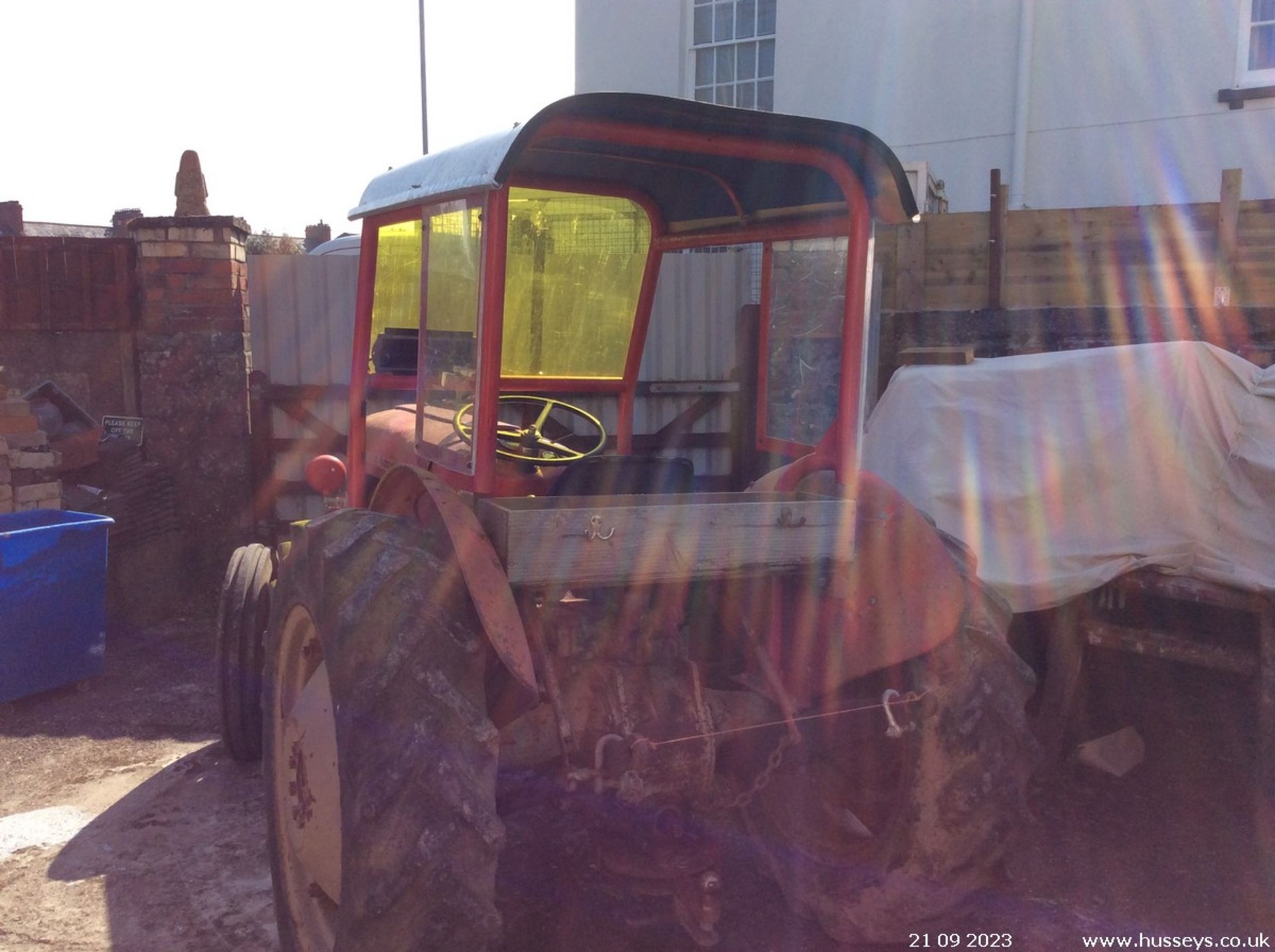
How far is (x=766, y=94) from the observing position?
Answer: 36.9 ft

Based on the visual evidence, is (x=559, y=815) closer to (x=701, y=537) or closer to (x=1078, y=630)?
(x=701, y=537)

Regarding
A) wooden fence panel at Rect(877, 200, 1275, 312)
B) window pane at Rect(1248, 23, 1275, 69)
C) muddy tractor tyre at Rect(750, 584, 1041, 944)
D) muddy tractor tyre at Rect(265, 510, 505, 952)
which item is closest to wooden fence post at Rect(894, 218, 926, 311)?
wooden fence panel at Rect(877, 200, 1275, 312)

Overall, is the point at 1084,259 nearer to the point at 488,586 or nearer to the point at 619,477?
the point at 619,477

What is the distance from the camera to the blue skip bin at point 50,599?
5.02 metres

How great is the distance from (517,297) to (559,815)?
5.89ft

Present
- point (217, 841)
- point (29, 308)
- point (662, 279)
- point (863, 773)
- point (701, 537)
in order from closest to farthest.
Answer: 1. point (701, 537)
2. point (863, 773)
3. point (217, 841)
4. point (29, 308)
5. point (662, 279)

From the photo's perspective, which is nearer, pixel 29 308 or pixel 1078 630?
pixel 1078 630

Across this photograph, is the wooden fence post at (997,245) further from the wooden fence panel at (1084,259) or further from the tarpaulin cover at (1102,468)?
the tarpaulin cover at (1102,468)

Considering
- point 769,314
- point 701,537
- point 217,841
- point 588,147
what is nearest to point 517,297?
point 588,147

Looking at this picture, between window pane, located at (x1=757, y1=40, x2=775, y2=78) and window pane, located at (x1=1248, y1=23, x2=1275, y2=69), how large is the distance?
425 centimetres

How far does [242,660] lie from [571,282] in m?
2.04

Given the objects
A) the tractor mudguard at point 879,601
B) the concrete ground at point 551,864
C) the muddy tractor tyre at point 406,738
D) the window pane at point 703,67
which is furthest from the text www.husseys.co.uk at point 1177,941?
the window pane at point 703,67

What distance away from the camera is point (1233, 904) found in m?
3.49

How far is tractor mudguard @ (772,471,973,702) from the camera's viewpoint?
2.61 meters
